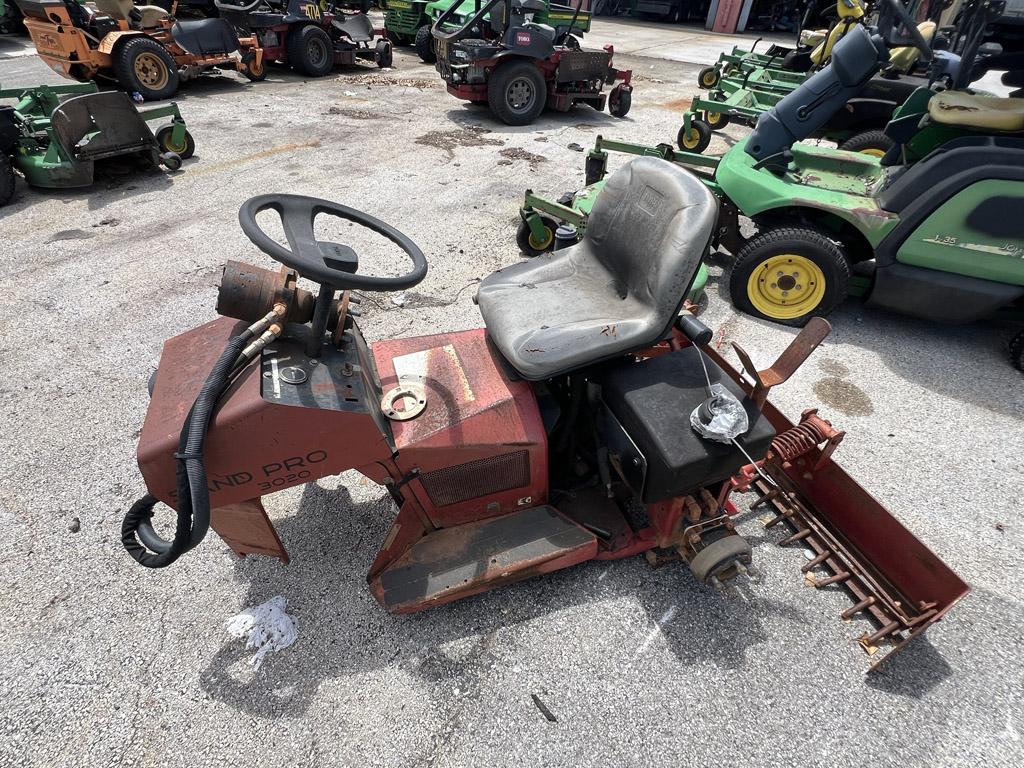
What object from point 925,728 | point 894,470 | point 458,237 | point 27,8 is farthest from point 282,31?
point 925,728

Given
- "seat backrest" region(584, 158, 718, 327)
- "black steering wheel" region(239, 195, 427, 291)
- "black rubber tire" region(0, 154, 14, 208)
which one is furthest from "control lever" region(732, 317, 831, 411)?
"black rubber tire" region(0, 154, 14, 208)

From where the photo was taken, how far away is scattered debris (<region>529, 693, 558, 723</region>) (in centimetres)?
190

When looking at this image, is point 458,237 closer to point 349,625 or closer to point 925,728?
point 349,625

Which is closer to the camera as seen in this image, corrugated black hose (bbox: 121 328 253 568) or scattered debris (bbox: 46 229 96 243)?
corrugated black hose (bbox: 121 328 253 568)

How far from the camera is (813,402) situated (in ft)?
10.9

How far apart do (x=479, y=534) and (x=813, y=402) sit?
2362mm

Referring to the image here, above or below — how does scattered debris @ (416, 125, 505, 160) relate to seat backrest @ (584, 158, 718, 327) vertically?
below

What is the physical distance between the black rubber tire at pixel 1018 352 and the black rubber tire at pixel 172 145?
8168 mm

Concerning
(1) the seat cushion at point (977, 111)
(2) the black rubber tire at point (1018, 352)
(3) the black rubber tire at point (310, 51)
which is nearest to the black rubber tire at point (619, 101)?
(3) the black rubber tire at point (310, 51)

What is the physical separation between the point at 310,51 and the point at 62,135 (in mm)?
6601

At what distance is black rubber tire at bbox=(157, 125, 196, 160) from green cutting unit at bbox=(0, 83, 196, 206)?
0.29 meters

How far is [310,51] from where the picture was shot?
10.4 m

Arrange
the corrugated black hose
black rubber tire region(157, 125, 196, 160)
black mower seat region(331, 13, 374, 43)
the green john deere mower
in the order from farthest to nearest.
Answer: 1. black mower seat region(331, 13, 374, 43)
2. black rubber tire region(157, 125, 196, 160)
3. the green john deere mower
4. the corrugated black hose

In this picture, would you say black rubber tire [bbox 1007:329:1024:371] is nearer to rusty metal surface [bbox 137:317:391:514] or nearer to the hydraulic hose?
rusty metal surface [bbox 137:317:391:514]
